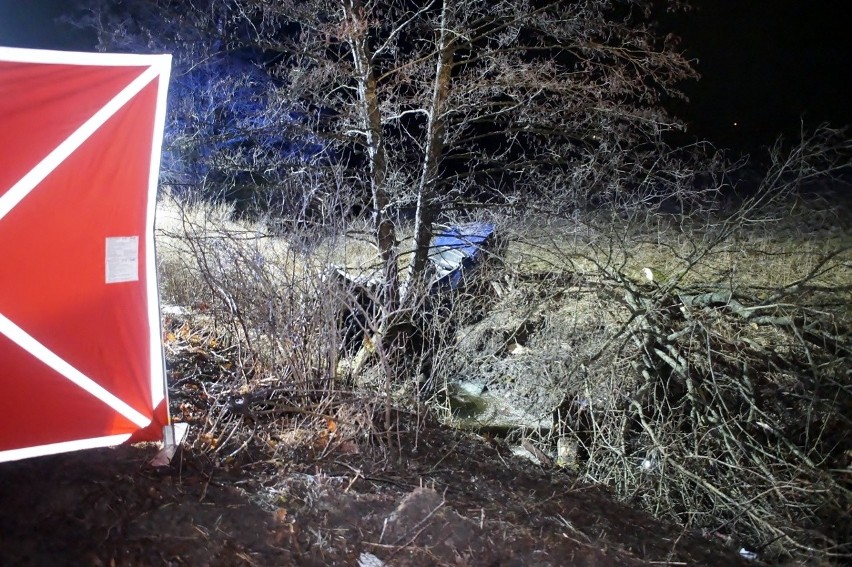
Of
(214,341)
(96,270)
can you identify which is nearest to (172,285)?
(214,341)

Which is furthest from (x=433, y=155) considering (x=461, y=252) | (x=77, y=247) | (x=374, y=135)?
(x=77, y=247)

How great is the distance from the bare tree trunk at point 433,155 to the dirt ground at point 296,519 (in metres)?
3.96

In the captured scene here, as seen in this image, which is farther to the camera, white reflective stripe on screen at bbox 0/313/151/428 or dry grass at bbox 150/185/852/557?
dry grass at bbox 150/185/852/557

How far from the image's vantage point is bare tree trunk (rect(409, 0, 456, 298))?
8.02 meters

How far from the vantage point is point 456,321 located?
25.6 feet

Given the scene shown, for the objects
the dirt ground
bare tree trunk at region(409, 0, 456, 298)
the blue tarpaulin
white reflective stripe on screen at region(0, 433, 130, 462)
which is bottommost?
the dirt ground

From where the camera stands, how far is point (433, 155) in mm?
8461

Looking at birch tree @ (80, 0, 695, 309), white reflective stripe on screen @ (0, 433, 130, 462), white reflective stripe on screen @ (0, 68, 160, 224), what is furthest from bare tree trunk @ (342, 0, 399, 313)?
white reflective stripe on screen @ (0, 68, 160, 224)

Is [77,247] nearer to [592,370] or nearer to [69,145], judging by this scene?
[69,145]

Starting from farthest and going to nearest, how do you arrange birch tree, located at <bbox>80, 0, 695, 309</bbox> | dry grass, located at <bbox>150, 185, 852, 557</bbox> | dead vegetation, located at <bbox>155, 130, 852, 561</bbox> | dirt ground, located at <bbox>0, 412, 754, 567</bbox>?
birch tree, located at <bbox>80, 0, 695, 309</bbox>, dry grass, located at <bbox>150, 185, 852, 557</bbox>, dead vegetation, located at <bbox>155, 130, 852, 561</bbox>, dirt ground, located at <bbox>0, 412, 754, 567</bbox>

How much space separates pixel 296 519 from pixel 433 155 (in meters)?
5.87

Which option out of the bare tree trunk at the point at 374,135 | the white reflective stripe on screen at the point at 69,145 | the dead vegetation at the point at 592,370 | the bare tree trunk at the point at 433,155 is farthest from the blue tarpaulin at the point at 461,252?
the white reflective stripe on screen at the point at 69,145

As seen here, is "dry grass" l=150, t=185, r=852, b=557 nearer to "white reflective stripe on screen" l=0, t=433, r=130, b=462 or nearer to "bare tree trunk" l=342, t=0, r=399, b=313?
"white reflective stripe on screen" l=0, t=433, r=130, b=462

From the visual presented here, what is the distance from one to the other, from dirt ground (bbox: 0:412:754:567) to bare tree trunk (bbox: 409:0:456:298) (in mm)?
3962
